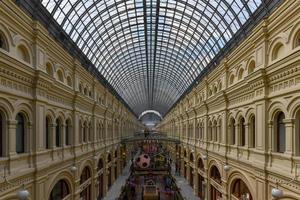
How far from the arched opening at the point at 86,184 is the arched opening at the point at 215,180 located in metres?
10.6

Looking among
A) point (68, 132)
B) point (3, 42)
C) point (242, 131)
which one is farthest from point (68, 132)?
point (242, 131)

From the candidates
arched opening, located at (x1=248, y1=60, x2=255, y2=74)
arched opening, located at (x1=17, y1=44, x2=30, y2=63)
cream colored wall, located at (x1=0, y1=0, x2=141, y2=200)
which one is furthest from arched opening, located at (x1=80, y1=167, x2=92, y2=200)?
arched opening, located at (x1=248, y1=60, x2=255, y2=74)

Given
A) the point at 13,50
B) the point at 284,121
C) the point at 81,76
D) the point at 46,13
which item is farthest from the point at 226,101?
the point at 13,50

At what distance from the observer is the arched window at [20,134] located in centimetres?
1551

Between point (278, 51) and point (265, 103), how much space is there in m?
2.56

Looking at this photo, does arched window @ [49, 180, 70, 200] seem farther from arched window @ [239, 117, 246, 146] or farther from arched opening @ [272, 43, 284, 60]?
arched opening @ [272, 43, 284, 60]

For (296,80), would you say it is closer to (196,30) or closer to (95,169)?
(95,169)

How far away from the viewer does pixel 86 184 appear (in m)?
28.0

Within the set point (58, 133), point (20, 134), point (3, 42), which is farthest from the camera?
point (58, 133)

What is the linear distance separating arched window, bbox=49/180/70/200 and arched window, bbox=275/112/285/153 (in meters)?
12.7

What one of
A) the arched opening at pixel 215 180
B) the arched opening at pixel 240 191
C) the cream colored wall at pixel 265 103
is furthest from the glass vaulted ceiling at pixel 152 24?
the arched opening at pixel 215 180

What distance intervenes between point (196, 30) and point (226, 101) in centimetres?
1669

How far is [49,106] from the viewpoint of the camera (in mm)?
19047

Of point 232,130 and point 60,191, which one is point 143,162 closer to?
point 232,130
